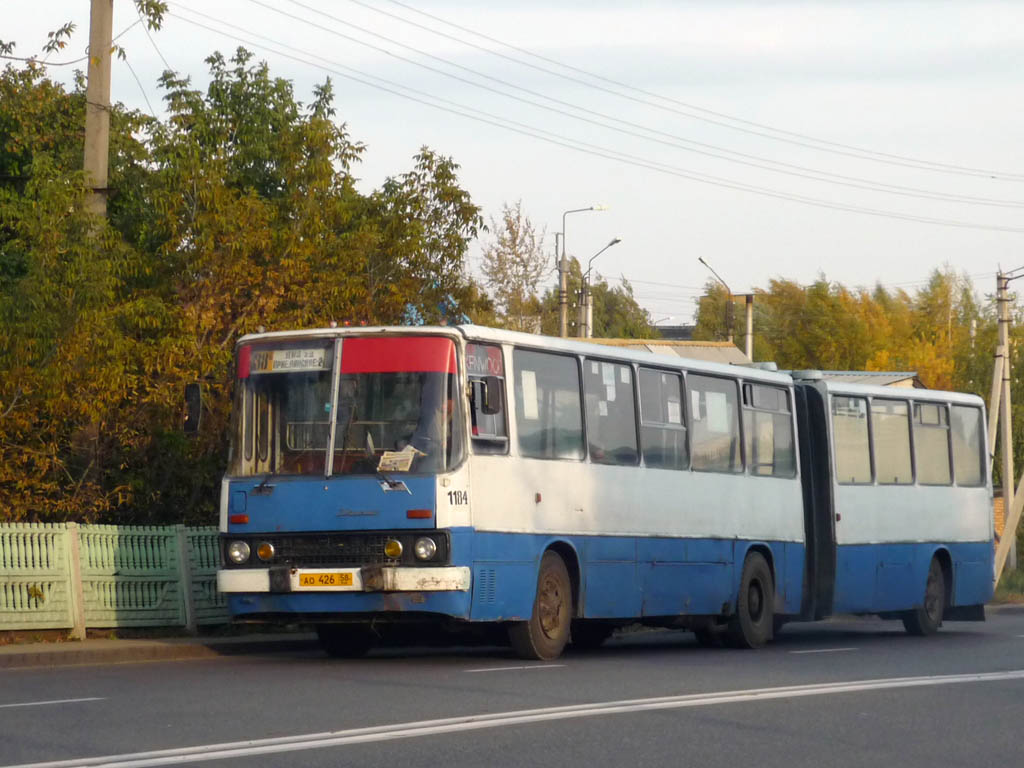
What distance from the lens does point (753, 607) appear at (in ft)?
69.2

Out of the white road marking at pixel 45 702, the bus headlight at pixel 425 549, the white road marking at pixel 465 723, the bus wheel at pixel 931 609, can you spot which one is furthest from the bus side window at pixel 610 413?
the bus wheel at pixel 931 609

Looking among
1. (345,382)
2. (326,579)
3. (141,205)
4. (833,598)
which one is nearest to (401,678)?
(326,579)

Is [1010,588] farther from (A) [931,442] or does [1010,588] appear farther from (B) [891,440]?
(B) [891,440]

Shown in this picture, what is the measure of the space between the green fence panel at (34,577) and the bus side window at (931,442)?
11450mm

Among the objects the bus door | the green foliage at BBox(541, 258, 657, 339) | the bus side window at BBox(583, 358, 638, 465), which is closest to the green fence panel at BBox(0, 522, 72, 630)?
the bus side window at BBox(583, 358, 638, 465)

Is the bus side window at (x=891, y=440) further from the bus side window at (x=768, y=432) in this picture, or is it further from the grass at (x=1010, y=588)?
the grass at (x=1010, y=588)

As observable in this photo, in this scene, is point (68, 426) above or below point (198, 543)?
above

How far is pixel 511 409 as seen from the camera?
662 inches

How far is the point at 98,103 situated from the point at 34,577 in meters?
5.26

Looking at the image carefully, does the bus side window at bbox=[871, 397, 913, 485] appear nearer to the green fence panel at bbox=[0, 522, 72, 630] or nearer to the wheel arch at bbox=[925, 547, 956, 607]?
the wheel arch at bbox=[925, 547, 956, 607]

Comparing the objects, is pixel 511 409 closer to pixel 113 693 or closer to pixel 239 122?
pixel 113 693

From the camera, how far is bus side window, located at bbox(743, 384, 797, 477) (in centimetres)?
2148

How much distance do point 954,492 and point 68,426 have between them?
1199 centimetres

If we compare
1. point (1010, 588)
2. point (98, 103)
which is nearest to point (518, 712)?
point (98, 103)
